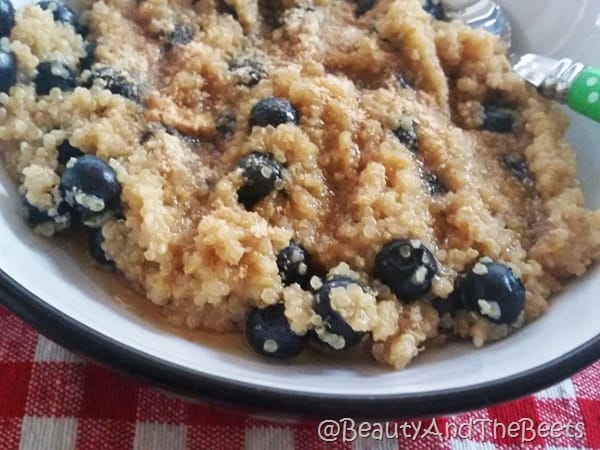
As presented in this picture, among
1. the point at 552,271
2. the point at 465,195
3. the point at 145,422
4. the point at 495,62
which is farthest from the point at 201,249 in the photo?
the point at 495,62

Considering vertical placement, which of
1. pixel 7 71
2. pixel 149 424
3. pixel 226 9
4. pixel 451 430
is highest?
pixel 226 9

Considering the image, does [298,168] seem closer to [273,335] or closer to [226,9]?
[273,335]

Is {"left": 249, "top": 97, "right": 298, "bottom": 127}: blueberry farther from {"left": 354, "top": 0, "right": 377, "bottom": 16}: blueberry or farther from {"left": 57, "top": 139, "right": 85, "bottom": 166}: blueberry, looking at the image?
{"left": 354, "top": 0, "right": 377, "bottom": 16}: blueberry

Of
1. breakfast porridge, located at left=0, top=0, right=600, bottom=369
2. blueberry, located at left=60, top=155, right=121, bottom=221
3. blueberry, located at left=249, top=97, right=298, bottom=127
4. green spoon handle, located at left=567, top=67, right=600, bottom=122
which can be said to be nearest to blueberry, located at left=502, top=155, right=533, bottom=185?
breakfast porridge, located at left=0, top=0, right=600, bottom=369

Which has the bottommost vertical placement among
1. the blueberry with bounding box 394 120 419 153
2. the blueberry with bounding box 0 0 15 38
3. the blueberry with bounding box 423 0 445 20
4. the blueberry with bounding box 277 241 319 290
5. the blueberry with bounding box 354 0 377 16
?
the blueberry with bounding box 0 0 15 38

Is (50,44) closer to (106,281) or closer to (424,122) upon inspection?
(106,281)

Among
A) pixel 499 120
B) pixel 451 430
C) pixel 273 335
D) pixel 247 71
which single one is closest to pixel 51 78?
pixel 247 71

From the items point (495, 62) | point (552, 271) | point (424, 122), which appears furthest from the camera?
point (495, 62)
